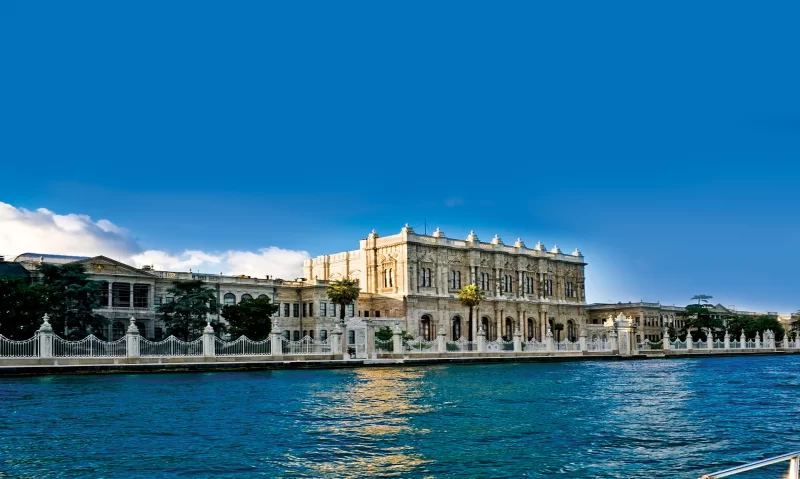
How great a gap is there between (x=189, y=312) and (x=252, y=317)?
477 centimetres

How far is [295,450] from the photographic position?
17062 mm

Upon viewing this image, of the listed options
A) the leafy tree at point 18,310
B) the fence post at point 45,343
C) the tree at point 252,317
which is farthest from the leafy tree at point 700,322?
the fence post at point 45,343

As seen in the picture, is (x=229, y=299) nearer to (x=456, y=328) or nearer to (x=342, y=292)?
(x=342, y=292)

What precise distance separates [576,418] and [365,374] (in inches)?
799

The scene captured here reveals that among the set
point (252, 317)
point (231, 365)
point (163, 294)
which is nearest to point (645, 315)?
point (252, 317)

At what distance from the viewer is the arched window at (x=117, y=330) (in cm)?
6071

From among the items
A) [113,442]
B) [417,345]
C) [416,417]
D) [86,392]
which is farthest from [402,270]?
[113,442]

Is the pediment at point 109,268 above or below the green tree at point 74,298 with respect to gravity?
above

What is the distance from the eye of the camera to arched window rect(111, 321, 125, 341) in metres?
60.7

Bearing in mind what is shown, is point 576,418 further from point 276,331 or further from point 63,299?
point 63,299

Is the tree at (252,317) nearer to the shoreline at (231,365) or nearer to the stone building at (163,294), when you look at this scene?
the stone building at (163,294)

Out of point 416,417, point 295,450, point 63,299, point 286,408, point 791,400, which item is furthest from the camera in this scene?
point 63,299

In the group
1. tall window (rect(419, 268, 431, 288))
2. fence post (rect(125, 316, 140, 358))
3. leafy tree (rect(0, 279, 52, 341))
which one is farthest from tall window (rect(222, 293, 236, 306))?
fence post (rect(125, 316, 140, 358))

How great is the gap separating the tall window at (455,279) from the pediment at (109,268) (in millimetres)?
30530
